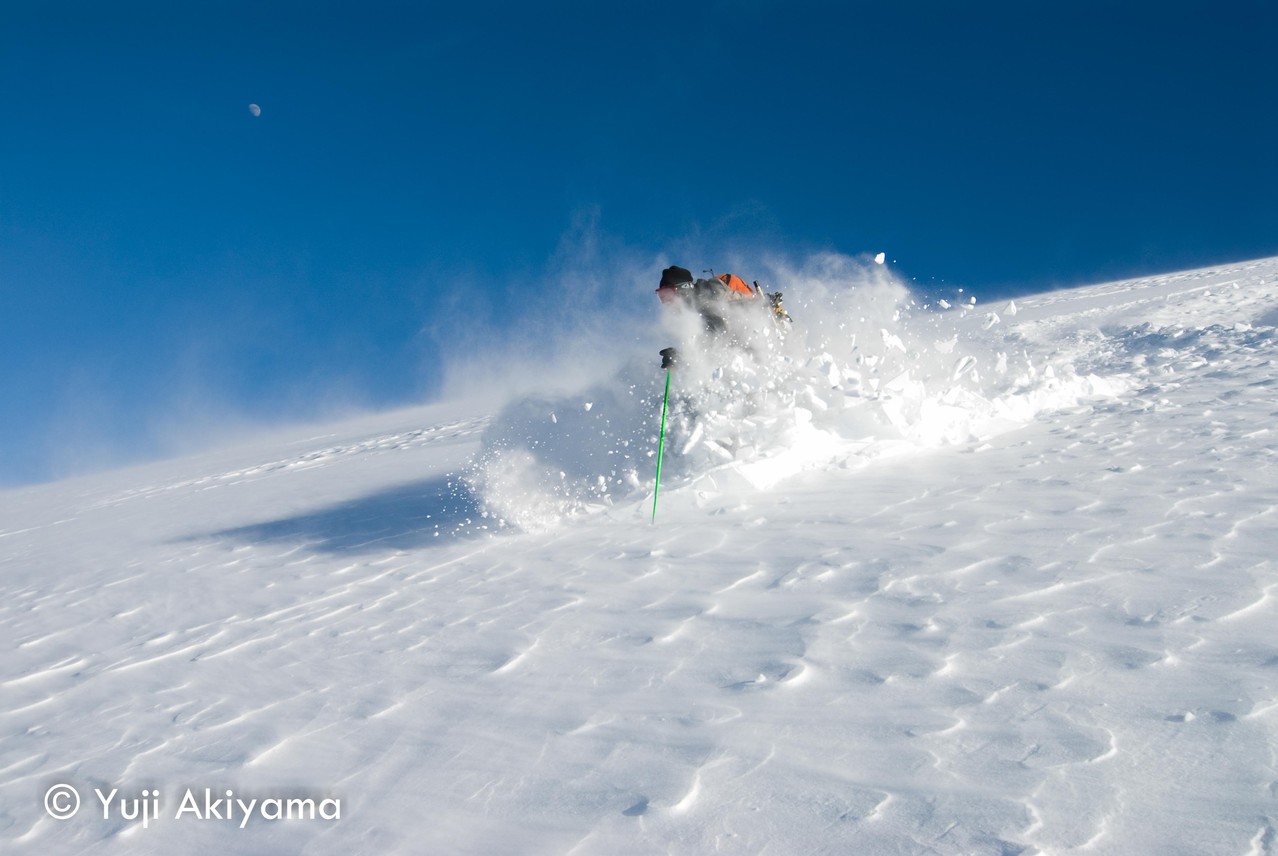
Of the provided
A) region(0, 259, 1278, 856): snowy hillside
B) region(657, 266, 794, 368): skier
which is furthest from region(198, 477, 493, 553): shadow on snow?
region(657, 266, 794, 368): skier

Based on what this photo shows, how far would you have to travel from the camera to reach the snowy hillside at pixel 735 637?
279 cm

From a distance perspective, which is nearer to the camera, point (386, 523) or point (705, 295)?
point (705, 295)

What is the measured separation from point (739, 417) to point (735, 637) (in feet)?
13.8

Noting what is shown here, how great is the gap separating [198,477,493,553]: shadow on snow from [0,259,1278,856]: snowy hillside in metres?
0.08

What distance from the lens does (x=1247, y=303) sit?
13781 millimetres

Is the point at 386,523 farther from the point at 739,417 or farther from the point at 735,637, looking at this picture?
the point at 735,637

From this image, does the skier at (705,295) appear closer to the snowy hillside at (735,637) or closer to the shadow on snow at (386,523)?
the snowy hillside at (735,637)

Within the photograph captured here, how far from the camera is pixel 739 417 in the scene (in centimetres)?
826

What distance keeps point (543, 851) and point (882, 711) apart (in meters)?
1.38

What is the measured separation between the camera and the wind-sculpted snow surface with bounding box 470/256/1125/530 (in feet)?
26.1

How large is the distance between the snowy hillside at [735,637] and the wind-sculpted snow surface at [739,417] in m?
0.04

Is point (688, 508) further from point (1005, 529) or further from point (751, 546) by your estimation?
point (1005, 529)

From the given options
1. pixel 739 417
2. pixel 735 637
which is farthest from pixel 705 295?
pixel 735 637

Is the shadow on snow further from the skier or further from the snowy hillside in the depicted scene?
the skier
